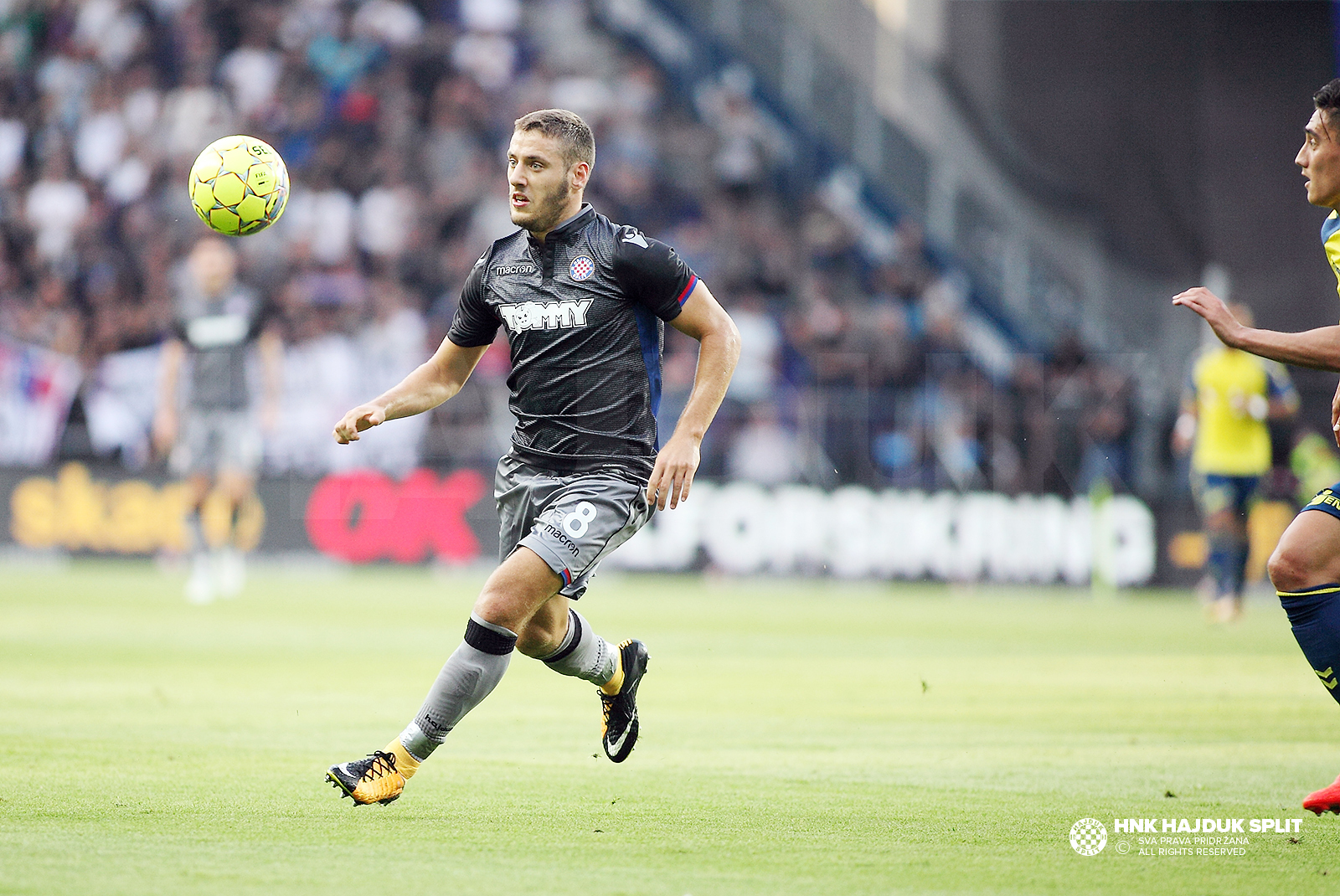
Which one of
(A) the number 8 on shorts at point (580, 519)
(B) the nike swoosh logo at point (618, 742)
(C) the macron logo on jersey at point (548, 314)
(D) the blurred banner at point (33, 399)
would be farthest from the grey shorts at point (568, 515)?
(D) the blurred banner at point (33, 399)

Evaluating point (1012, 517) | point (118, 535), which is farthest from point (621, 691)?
point (118, 535)

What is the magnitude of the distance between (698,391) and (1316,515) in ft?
7.51

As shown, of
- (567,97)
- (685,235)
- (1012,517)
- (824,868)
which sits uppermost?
(567,97)

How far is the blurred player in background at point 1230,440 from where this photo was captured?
15.9 meters

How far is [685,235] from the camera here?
23.2 m

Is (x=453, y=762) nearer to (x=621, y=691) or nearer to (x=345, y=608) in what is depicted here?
(x=621, y=691)

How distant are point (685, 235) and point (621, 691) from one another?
16505 millimetres

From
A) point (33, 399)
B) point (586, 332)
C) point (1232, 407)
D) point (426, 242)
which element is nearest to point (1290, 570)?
point (586, 332)

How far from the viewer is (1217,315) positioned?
5.71 metres

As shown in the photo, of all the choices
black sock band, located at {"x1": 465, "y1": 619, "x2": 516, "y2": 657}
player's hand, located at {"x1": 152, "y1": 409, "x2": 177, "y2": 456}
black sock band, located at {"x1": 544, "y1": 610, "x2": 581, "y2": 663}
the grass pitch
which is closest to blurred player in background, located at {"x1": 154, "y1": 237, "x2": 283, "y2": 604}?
player's hand, located at {"x1": 152, "y1": 409, "x2": 177, "y2": 456}

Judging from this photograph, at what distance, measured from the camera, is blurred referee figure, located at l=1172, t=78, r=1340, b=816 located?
18.7 feet

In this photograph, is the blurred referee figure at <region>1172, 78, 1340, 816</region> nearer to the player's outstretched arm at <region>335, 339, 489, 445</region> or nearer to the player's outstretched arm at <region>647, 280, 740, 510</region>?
the player's outstretched arm at <region>647, 280, 740, 510</region>

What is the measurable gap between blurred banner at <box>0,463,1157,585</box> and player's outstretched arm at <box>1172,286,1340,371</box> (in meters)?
14.6

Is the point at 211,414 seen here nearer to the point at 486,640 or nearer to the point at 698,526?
the point at 698,526
